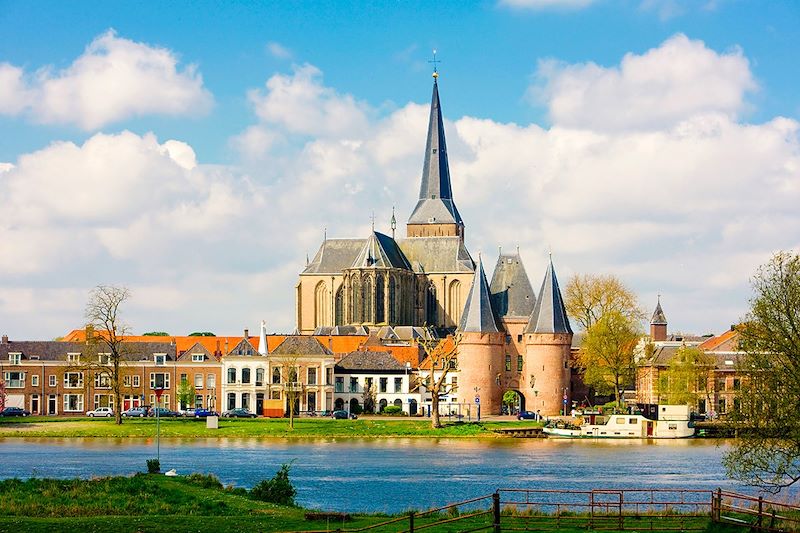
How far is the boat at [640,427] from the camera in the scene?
87.8m

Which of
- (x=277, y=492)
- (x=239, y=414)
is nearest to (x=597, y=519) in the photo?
(x=277, y=492)

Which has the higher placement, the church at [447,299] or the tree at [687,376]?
the church at [447,299]

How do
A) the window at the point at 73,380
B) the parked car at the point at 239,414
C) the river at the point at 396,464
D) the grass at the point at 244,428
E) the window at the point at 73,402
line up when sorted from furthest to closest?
the window at the point at 73,380 < the window at the point at 73,402 < the parked car at the point at 239,414 < the grass at the point at 244,428 < the river at the point at 396,464

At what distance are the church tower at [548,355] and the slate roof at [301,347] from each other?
53.5 feet

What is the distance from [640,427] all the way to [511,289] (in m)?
29.8

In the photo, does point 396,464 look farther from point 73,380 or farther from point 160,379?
point 73,380

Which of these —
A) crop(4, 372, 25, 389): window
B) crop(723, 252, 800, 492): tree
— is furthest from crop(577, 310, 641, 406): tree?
crop(723, 252, 800, 492): tree

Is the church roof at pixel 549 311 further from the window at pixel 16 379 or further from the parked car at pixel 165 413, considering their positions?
the window at pixel 16 379

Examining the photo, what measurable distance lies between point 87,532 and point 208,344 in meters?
82.6

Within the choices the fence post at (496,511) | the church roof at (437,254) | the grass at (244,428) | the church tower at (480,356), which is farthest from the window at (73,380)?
the fence post at (496,511)

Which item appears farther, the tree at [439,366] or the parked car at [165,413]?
the parked car at [165,413]

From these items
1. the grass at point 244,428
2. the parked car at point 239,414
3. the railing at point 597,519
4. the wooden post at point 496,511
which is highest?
the parked car at point 239,414

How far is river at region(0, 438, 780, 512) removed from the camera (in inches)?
2087

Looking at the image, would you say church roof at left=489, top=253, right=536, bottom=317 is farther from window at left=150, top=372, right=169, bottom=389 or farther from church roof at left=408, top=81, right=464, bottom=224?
church roof at left=408, top=81, right=464, bottom=224
